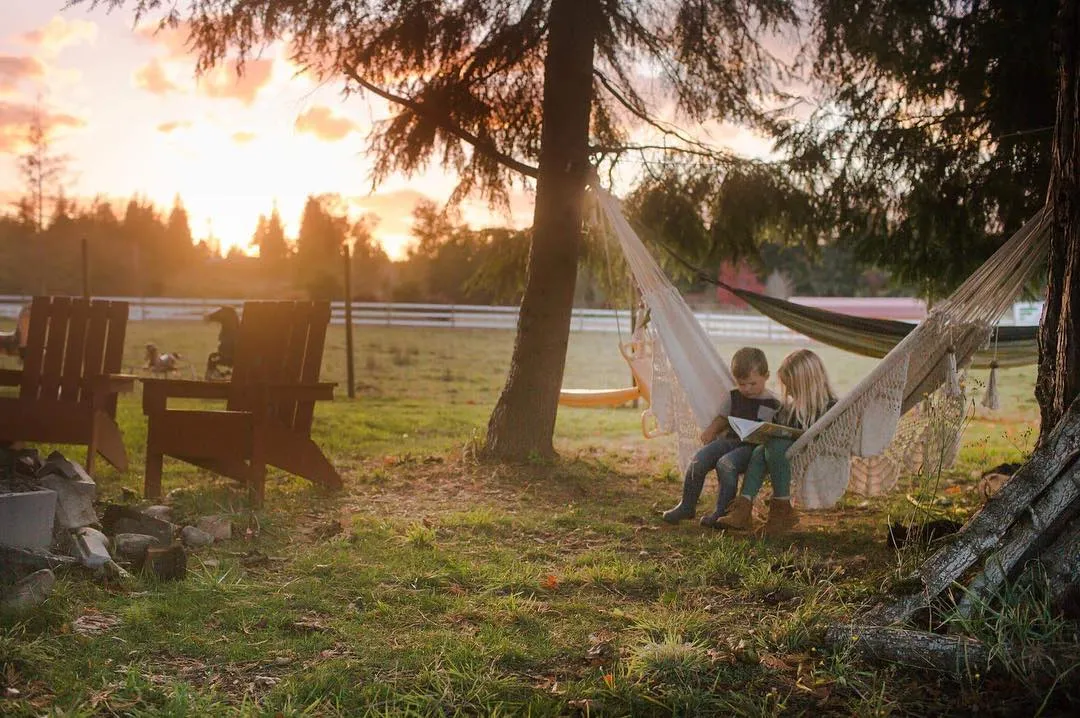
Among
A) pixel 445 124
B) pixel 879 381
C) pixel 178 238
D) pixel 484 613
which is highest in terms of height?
pixel 178 238

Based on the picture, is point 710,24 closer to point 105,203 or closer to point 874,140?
→ point 874,140

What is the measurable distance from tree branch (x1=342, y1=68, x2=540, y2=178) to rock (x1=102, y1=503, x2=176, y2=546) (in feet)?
9.68

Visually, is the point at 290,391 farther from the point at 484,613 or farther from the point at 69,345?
the point at 484,613

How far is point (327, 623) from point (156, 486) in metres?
2.10

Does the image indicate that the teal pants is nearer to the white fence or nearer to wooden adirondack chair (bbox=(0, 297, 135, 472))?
wooden adirondack chair (bbox=(0, 297, 135, 472))

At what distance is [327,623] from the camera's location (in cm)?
275

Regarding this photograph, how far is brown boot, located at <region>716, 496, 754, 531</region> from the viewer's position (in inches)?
156

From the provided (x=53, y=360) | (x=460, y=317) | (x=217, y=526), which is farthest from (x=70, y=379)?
(x=460, y=317)

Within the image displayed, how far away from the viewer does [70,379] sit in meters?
4.90

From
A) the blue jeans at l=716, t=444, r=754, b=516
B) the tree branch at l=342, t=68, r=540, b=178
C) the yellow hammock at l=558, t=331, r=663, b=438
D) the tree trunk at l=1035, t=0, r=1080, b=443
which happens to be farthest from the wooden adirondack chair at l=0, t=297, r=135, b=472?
the tree trunk at l=1035, t=0, r=1080, b=443

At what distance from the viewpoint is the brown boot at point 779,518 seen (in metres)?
3.94

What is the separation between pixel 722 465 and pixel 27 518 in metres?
2.72

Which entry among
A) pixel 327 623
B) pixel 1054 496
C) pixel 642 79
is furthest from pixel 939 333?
pixel 642 79

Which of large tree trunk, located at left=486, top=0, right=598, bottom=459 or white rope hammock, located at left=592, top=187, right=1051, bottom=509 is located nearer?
white rope hammock, located at left=592, top=187, right=1051, bottom=509
